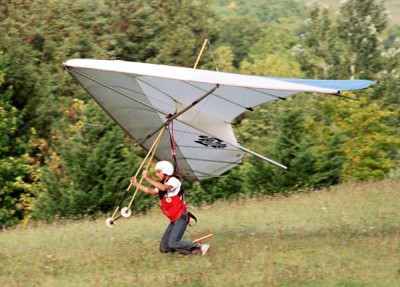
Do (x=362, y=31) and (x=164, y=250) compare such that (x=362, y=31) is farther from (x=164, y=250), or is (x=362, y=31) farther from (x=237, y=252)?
(x=164, y=250)

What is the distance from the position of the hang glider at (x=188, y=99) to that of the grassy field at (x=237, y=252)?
5.40ft

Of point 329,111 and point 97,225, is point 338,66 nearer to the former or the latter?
point 329,111

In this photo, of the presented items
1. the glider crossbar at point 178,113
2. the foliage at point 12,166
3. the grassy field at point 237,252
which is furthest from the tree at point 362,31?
the glider crossbar at point 178,113

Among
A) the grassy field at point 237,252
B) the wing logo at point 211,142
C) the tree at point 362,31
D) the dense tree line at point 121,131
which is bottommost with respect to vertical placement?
the tree at point 362,31

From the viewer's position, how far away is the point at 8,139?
36.8 metres

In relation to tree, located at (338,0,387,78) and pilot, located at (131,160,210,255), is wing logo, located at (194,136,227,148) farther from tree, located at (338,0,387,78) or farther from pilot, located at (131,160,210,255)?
tree, located at (338,0,387,78)

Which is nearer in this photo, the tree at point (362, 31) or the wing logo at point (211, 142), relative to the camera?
the wing logo at point (211, 142)

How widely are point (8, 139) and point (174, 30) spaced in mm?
26163

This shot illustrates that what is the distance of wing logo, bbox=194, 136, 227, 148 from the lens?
15.6m

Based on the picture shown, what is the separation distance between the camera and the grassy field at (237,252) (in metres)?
13.0

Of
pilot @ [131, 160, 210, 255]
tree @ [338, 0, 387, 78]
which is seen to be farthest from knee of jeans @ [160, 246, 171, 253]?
tree @ [338, 0, 387, 78]

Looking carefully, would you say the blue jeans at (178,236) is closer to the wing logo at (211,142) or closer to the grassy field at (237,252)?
the grassy field at (237,252)

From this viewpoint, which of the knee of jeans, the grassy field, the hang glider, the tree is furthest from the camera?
the tree

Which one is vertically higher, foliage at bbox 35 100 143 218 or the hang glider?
the hang glider
